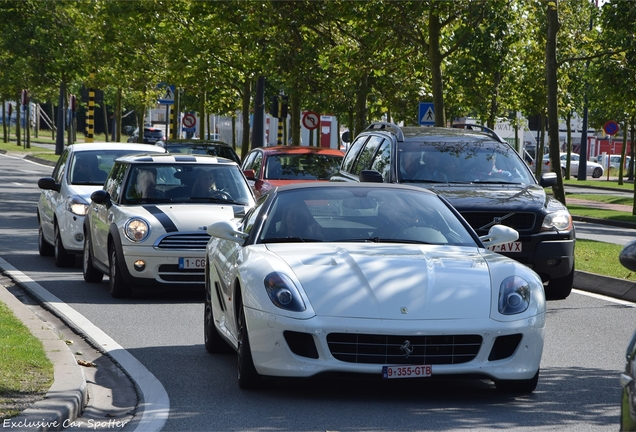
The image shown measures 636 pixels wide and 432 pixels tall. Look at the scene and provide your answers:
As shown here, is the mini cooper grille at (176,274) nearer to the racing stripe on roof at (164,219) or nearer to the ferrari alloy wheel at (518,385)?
the racing stripe on roof at (164,219)

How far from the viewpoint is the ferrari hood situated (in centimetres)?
675

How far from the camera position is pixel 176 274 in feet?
39.0

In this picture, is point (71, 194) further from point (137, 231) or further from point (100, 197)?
point (137, 231)

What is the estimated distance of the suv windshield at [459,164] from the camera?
43.9ft

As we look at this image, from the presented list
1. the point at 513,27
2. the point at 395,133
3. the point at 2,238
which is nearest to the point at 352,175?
the point at 395,133

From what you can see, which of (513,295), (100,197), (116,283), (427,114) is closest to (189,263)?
(116,283)

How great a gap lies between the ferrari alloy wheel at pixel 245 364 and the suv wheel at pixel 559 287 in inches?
235

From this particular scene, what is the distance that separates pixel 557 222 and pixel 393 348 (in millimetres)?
6058

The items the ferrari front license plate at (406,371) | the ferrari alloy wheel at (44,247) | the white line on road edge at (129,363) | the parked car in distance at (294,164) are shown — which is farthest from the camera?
the parked car in distance at (294,164)

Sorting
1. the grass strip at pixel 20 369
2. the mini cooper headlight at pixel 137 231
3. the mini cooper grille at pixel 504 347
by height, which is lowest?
the grass strip at pixel 20 369

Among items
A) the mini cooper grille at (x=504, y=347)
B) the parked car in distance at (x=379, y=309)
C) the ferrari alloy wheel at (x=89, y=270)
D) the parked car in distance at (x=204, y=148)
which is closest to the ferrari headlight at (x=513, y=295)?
the parked car in distance at (x=379, y=309)

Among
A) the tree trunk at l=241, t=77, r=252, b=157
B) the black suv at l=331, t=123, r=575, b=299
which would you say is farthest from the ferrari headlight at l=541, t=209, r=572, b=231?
the tree trunk at l=241, t=77, r=252, b=157

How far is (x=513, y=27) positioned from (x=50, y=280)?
56.2 ft

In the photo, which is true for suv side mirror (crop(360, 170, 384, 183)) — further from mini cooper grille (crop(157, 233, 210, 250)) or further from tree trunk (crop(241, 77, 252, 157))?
tree trunk (crop(241, 77, 252, 157))
